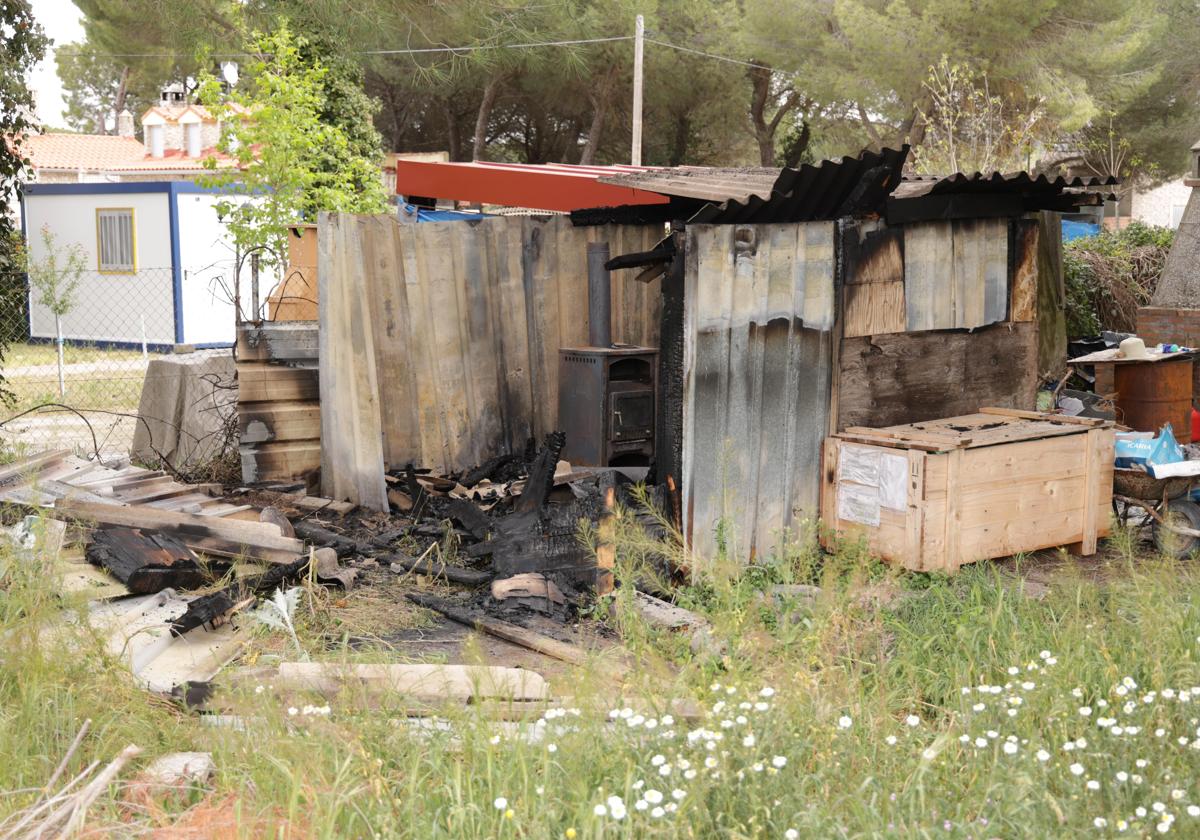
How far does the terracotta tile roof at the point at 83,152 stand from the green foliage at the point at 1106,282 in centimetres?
3123

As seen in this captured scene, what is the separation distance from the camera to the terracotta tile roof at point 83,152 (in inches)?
1495

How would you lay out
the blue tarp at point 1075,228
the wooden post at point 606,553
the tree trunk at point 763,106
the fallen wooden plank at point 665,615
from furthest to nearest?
the tree trunk at point 763,106 → the blue tarp at point 1075,228 → the wooden post at point 606,553 → the fallen wooden plank at point 665,615

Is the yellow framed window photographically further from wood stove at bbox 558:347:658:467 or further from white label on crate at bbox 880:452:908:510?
white label on crate at bbox 880:452:908:510

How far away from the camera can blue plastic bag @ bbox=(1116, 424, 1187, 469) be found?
7.62 m

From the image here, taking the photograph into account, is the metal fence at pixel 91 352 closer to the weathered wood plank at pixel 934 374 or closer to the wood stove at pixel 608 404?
the wood stove at pixel 608 404

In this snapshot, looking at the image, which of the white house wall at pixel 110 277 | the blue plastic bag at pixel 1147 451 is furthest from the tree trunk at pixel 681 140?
the blue plastic bag at pixel 1147 451

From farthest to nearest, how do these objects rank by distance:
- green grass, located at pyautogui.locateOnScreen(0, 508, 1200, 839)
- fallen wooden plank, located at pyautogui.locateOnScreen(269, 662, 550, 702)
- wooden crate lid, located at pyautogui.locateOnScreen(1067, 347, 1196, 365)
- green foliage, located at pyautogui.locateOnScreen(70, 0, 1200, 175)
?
green foliage, located at pyautogui.locateOnScreen(70, 0, 1200, 175)
wooden crate lid, located at pyautogui.locateOnScreen(1067, 347, 1196, 365)
fallen wooden plank, located at pyautogui.locateOnScreen(269, 662, 550, 702)
green grass, located at pyautogui.locateOnScreen(0, 508, 1200, 839)

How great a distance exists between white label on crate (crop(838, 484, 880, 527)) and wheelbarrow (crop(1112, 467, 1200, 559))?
181cm

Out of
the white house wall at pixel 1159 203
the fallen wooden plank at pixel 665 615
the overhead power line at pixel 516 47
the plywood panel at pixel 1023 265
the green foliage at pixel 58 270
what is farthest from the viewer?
the white house wall at pixel 1159 203

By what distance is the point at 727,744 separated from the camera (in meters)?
3.69

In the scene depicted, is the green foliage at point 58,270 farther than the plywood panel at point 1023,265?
Yes

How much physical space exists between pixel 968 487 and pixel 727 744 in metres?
3.58

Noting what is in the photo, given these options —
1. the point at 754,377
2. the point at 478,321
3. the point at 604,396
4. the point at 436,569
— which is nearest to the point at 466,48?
the point at 478,321

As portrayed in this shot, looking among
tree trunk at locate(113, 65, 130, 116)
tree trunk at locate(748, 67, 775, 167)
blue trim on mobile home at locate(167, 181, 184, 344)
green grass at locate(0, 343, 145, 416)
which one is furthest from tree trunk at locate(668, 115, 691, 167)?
tree trunk at locate(113, 65, 130, 116)
